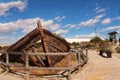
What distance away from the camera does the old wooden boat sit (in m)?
12.3

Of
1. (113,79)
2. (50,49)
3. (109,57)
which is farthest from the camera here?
(109,57)

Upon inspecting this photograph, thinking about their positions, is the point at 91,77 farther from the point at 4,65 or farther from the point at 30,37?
the point at 4,65

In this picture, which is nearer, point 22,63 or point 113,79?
point 113,79

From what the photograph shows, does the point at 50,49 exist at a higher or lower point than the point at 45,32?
lower

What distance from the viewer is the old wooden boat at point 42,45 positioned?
40.4 feet

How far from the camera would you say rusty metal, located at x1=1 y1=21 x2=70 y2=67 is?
40.4 ft

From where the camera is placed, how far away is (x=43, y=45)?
12.4 m

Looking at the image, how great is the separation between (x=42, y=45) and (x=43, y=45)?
0.19m

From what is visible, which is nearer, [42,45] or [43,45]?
[43,45]

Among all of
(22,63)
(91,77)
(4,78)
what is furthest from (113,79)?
(22,63)

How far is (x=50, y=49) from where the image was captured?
13.0 meters

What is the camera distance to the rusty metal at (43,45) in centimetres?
1232

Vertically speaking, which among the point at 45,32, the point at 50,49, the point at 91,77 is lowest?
the point at 91,77

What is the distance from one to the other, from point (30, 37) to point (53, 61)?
206 cm
